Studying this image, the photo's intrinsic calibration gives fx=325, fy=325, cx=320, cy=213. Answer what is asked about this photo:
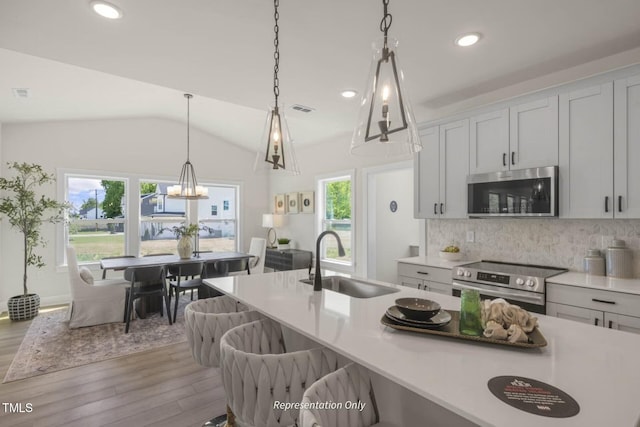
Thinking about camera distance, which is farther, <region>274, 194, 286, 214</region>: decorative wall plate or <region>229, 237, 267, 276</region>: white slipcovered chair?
<region>274, 194, 286, 214</region>: decorative wall plate

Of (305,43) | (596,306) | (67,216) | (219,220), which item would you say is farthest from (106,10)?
(219,220)

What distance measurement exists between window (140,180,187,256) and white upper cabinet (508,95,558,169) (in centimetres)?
564

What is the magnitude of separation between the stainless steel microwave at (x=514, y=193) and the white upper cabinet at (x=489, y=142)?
0.09 meters

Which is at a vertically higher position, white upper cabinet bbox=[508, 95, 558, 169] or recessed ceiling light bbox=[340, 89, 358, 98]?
recessed ceiling light bbox=[340, 89, 358, 98]

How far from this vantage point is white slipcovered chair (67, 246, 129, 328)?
4.05 metres

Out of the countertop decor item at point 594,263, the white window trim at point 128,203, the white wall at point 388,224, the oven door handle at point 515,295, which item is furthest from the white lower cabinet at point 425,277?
the white window trim at point 128,203

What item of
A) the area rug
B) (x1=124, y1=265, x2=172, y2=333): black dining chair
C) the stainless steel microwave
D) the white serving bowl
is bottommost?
the area rug

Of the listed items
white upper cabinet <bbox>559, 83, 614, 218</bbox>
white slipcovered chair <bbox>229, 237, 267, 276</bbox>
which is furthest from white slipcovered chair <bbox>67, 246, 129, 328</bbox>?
white upper cabinet <bbox>559, 83, 614, 218</bbox>

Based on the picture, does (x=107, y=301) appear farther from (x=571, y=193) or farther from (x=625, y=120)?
(x=625, y=120)

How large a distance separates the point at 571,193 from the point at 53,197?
6.63 metres

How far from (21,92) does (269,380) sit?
4576mm

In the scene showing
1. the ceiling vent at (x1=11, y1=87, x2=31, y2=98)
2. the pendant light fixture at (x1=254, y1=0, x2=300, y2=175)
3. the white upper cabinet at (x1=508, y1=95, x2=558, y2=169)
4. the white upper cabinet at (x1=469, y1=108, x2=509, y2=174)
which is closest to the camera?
the pendant light fixture at (x1=254, y1=0, x2=300, y2=175)

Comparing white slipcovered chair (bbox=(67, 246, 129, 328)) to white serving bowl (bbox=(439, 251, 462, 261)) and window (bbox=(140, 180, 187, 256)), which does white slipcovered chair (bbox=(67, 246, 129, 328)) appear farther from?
white serving bowl (bbox=(439, 251, 462, 261))

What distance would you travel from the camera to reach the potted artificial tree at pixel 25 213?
4.26 meters
